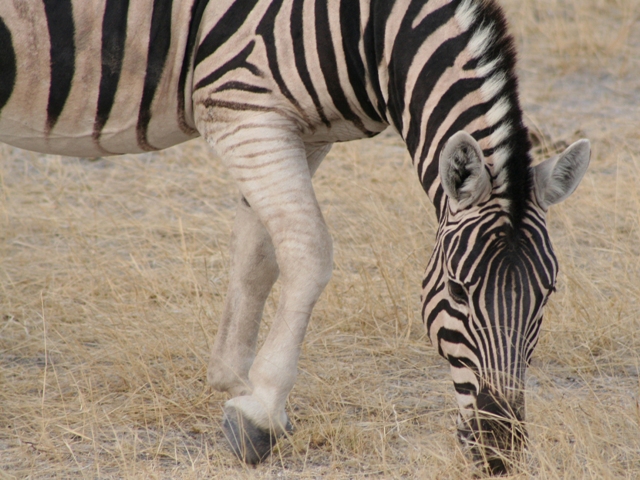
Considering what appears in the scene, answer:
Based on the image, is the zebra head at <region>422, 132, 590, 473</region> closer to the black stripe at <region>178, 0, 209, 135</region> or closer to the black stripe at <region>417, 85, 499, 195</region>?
the black stripe at <region>417, 85, 499, 195</region>

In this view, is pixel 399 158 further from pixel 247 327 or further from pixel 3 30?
pixel 3 30

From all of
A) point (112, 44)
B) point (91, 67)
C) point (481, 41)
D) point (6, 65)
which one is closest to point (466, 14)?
point (481, 41)

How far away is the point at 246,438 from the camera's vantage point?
11.6 feet

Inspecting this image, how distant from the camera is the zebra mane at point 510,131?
2938 millimetres

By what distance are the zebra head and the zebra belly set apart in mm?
1392

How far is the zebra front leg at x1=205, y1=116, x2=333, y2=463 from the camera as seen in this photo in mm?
3396

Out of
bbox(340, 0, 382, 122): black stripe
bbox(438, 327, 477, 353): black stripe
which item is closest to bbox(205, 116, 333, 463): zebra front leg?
bbox(340, 0, 382, 122): black stripe

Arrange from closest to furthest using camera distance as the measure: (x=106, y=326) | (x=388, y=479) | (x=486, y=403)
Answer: (x=486, y=403) < (x=388, y=479) < (x=106, y=326)

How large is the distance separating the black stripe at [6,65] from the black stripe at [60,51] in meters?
0.17

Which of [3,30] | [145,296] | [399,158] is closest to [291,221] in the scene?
[3,30]

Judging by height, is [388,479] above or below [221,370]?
below

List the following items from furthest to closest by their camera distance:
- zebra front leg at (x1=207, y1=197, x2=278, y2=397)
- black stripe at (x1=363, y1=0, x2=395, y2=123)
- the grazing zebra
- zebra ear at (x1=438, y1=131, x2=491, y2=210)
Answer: zebra front leg at (x1=207, y1=197, x2=278, y2=397)
black stripe at (x1=363, y1=0, x2=395, y2=123)
the grazing zebra
zebra ear at (x1=438, y1=131, x2=491, y2=210)

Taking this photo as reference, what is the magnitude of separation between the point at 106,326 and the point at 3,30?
6.07ft

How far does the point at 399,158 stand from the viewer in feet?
24.2
